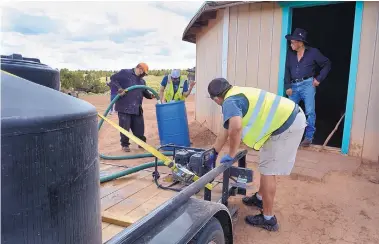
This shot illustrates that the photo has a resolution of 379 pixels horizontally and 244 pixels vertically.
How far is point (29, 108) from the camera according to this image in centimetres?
88

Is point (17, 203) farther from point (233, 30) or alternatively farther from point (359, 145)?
point (233, 30)

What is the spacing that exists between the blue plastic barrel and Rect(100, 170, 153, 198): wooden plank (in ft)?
7.34

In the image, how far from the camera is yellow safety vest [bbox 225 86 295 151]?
2.78m

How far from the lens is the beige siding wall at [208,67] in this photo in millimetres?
6891

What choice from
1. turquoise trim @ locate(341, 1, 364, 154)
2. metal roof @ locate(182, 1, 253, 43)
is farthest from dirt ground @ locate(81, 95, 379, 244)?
metal roof @ locate(182, 1, 253, 43)

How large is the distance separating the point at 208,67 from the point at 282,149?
4.98 metres

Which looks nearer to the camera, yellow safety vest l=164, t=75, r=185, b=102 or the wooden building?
the wooden building

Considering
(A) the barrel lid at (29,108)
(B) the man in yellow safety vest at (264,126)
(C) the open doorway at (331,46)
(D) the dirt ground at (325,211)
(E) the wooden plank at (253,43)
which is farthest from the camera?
(C) the open doorway at (331,46)

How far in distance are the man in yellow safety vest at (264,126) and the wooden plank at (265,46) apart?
9.99 ft

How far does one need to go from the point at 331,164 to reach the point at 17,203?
484cm

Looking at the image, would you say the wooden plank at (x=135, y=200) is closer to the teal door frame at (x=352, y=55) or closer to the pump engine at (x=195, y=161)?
the pump engine at (x=195, y=161)

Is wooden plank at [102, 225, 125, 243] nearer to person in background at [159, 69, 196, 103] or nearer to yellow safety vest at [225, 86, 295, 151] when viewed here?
yellow safety vest at [225, 86, 295, 151]

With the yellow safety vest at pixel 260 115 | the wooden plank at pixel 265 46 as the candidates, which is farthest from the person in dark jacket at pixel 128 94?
the yellow safety vest at pixel 260 115

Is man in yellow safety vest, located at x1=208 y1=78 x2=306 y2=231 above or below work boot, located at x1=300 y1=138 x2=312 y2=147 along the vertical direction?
above
